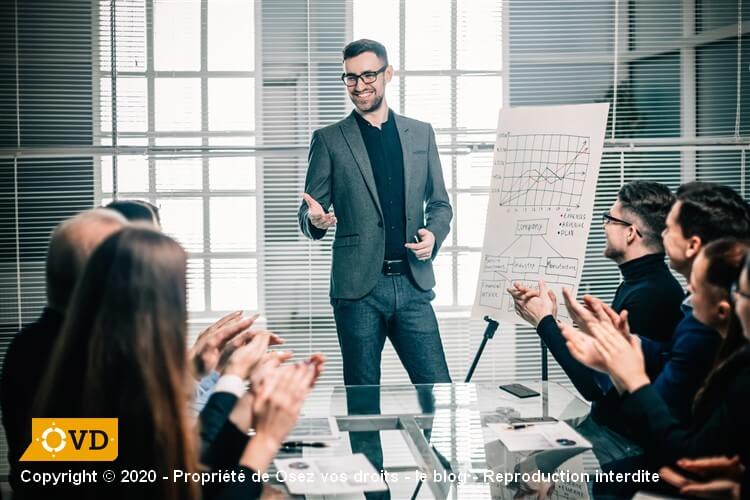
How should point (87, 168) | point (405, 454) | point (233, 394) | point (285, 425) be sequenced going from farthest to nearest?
point (87, 168) < point (405, 454) < point (233, 394) < point (285, 425)

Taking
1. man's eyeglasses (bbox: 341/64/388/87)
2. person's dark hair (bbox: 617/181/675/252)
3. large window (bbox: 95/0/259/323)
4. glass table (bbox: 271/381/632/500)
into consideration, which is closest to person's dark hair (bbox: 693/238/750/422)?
glass table (bbox: 271/381/632/500)

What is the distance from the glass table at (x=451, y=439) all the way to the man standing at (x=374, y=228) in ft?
1.74

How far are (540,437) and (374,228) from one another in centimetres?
138

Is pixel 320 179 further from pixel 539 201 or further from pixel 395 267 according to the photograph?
pixel 539 201

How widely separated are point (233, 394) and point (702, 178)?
334 centimetres

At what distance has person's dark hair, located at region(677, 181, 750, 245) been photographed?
2.15 meters

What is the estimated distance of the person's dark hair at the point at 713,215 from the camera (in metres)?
2.15

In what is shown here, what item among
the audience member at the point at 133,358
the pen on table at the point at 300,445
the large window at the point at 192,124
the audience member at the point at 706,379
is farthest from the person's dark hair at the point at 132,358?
the large window at the point at 192,124

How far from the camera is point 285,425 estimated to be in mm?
1382

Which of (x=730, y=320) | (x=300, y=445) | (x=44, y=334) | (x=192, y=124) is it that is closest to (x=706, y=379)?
(x=730, y=320)

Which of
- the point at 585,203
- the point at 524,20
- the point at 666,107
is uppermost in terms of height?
the point at 524,20

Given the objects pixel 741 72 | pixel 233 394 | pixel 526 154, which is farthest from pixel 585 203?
pixel 233 394

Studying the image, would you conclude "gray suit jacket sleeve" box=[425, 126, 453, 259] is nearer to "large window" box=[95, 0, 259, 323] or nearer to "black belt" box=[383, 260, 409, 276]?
"black belt" box=[383, 260, 409, 276]

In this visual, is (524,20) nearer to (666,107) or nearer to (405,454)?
(666,107)
